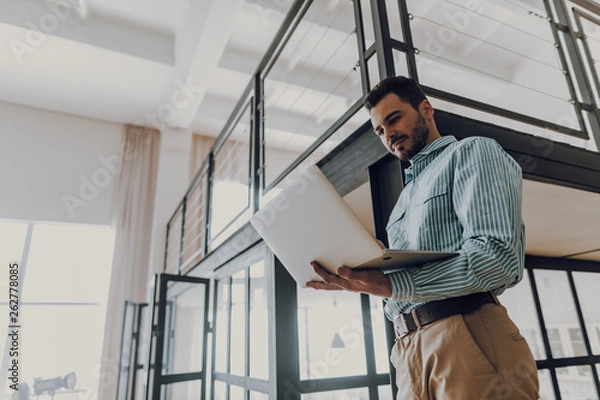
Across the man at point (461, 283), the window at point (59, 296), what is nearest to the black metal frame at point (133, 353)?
the window at point (59, 296)

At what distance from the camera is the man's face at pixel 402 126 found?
36.8 inches

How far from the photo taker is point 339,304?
2.17m

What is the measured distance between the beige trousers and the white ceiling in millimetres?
2280

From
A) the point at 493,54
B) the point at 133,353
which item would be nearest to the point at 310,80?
the point at 493,54

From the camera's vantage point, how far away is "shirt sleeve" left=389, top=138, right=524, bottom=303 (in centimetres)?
66

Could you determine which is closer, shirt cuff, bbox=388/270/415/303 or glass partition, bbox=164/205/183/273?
shirt cuff, bbox=388/270/415/303

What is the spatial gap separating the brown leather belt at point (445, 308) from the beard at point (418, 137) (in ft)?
1.15

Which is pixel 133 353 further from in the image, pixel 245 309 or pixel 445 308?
pixel 445 308

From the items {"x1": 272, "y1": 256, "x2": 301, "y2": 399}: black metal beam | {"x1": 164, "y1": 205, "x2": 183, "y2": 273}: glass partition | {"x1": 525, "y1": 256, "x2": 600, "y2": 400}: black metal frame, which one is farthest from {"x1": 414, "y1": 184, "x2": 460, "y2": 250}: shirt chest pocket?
{"x1": 164, "y1": 205, "x2": 183, "y2": 273}: glass partition

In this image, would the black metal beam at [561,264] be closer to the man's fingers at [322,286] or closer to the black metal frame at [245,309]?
the black metal frame at [245,309]

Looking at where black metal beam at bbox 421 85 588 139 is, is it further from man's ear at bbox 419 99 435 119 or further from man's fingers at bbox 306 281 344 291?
man's fingers at bbox 306 281 344 291

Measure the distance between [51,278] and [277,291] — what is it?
151 inches

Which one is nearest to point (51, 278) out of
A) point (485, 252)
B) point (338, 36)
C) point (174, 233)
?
point (174, 233)

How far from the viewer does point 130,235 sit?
4633 mm
